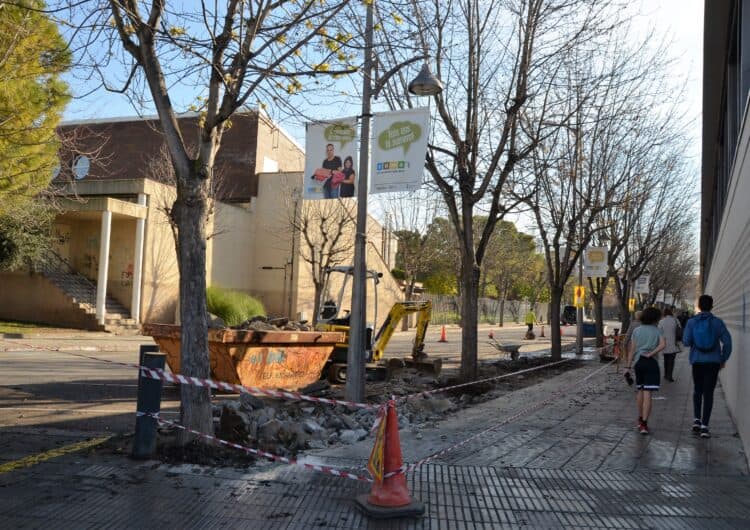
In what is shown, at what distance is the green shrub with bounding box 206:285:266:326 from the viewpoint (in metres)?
27.0

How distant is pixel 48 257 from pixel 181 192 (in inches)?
1002

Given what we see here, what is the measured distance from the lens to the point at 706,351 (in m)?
8.20

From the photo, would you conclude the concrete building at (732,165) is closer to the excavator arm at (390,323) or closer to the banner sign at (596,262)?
the banner sign at (596,262)

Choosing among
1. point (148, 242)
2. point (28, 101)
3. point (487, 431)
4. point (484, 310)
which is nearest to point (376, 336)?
point (487, 431)

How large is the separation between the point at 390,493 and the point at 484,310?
58408mm

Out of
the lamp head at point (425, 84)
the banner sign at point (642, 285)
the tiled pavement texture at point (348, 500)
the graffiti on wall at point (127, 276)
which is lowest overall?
the tiled pavement texture at point (348, 500)

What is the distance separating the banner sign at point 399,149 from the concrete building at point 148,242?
574 inches

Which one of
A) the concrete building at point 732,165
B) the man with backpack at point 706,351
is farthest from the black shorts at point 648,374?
the concrete building at point 732,165

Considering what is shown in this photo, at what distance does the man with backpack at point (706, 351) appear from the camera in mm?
8141

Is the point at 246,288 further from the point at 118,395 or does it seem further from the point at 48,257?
the point at 118,395

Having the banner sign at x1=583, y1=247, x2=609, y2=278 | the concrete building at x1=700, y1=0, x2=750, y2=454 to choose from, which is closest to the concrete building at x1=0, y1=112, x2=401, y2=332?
the banner sign at x1=583, y1=247, x2=609, y2=278

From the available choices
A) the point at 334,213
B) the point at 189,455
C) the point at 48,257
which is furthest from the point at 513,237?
the point at 189,455

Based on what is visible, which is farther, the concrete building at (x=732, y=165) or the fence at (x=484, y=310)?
the fence at (x=484, y=310)

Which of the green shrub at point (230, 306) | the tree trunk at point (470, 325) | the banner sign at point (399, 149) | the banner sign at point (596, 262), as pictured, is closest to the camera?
the banner sign at point (399, 149)
